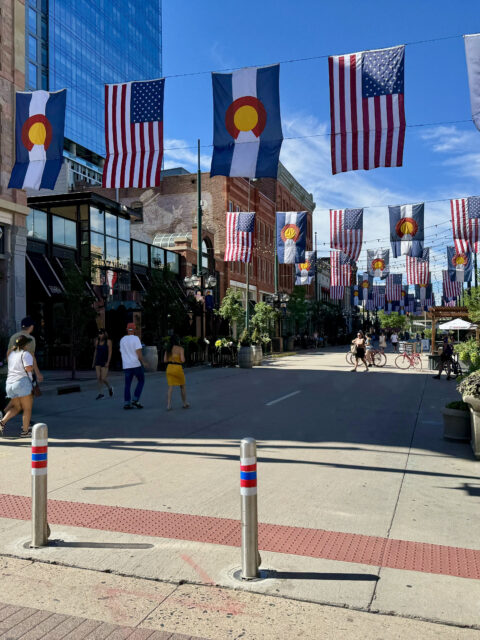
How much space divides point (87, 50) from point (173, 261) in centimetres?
6531

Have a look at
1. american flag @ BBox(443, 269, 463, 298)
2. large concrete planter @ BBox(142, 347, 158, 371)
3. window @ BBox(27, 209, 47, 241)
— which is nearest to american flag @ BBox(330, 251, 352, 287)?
american flag @ BBox(443, 269, 463, 298)

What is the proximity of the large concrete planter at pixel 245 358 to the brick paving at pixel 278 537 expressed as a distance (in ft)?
70.3

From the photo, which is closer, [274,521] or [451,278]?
[274,521]

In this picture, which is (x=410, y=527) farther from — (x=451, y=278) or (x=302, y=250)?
(x=451, y=278)

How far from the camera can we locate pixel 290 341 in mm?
53750

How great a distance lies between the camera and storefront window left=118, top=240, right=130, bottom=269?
103 feet

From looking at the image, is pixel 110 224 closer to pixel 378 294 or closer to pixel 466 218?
pixel 466 218

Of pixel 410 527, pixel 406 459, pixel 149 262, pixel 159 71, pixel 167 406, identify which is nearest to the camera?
pixel 410 527

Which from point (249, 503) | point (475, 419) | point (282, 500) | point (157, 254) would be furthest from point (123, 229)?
point (249, 503)

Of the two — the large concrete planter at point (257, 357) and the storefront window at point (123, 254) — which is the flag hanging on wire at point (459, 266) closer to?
the large concrete planter at point (257, 357)

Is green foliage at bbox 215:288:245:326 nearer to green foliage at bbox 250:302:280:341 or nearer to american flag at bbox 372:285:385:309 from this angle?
green foliage at bbox 250:302:280:341

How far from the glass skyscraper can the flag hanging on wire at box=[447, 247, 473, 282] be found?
62.3 m

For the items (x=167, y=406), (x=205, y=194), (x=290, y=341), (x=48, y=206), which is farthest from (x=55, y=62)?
(x=167, y=406)

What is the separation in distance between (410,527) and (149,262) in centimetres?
3196
